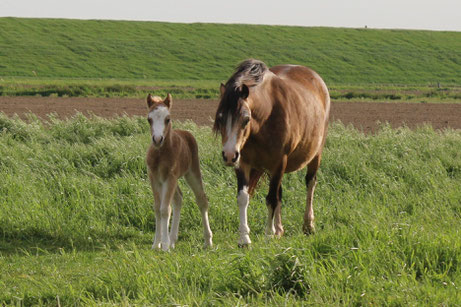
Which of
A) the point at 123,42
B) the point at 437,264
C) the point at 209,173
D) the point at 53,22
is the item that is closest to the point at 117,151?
the point at 209,173

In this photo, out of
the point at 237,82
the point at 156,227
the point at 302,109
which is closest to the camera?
the point at 237,82

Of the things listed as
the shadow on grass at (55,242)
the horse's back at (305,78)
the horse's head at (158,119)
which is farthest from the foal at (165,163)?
the horse's back at (305,78)

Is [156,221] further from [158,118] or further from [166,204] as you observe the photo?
[158,118]

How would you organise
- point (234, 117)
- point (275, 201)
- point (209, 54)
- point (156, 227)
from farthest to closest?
point (209, 54)
point (275, 201)
point (156, 227)
point (234, 117)

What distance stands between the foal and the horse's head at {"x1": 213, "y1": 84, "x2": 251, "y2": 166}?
63cm

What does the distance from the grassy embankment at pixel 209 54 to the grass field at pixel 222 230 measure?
102 feet

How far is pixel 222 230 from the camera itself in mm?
8273

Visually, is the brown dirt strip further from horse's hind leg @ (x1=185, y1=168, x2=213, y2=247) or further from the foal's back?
the foal's back

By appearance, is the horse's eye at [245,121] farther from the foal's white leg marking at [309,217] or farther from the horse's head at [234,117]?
the foal's white leg marking at [309,217]

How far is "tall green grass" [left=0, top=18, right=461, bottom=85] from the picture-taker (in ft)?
196

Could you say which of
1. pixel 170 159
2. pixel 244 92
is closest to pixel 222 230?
pixel 170 159

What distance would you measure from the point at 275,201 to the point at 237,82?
60.8 inches

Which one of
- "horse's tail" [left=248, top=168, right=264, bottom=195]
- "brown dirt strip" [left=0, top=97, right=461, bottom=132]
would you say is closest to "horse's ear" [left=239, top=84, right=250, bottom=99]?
"horse's tail" [left=248, top=168, right=264, bottom=195]

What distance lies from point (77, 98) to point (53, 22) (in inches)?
1830
